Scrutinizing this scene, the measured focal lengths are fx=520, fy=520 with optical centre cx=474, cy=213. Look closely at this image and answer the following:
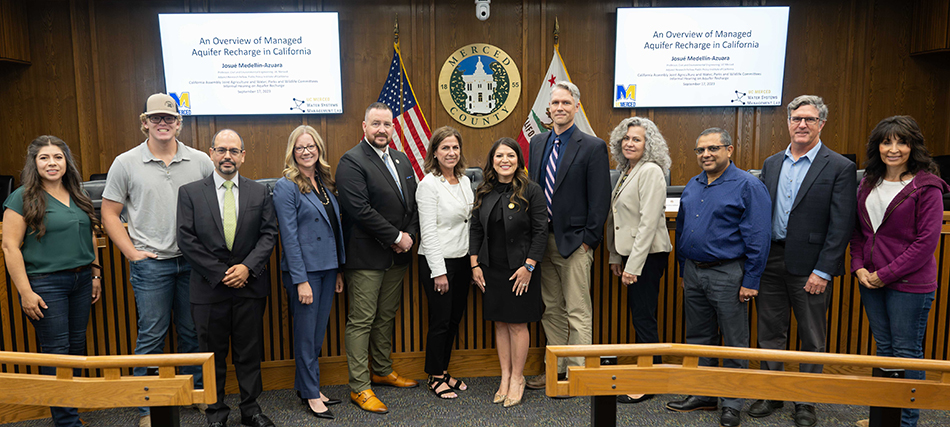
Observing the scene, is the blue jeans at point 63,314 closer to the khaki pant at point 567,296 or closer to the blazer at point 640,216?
the khaki pant at point 567,296

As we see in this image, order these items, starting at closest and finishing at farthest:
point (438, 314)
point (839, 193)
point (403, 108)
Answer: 1. point (839, 193)
2. point (438, 314)
3. point (403, 108)

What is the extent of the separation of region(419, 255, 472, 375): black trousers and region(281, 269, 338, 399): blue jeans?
503mm

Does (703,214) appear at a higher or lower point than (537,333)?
higher

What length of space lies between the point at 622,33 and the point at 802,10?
207cm

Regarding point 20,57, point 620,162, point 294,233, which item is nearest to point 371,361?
point 294,233

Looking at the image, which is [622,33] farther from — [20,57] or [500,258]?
[20,57]

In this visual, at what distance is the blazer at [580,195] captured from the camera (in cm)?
267

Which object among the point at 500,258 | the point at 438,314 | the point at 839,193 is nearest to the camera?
the point at 839,193

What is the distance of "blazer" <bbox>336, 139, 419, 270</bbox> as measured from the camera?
8.53ft

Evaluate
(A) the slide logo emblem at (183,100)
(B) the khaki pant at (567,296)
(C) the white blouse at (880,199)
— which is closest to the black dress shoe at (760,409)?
(B) the khaki pant at (567,296)

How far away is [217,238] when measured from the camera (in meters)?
2.30

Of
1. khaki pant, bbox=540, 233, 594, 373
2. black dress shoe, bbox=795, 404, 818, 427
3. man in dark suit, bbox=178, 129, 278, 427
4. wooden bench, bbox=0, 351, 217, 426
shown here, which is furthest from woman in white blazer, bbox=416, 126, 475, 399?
black dress shoe, bbox=795, 404, 818, 427

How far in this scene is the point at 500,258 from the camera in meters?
2.64

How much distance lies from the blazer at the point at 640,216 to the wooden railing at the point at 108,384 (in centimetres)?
195
